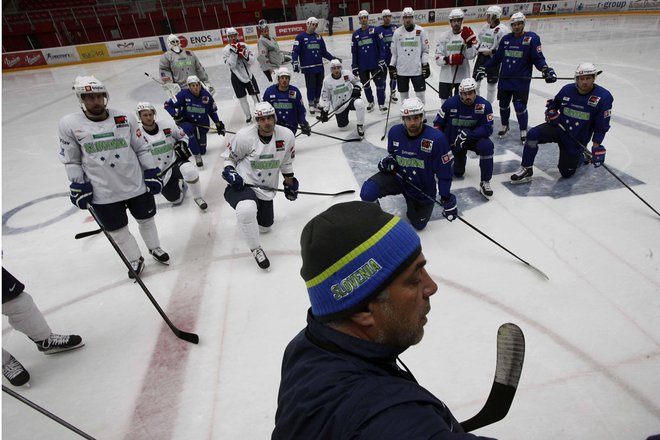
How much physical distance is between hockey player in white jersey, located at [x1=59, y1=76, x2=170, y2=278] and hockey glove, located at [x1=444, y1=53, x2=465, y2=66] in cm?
494

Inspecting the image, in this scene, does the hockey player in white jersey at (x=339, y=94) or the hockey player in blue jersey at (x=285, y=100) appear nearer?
the hockey player in blue jersey at (x=285, y=100)

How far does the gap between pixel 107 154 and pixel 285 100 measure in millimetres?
3314

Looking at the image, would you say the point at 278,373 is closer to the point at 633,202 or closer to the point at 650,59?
the point at 633,202

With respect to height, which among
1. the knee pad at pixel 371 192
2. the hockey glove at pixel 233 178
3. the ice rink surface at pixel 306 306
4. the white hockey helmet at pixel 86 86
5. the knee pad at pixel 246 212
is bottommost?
the ice rink surface at pixel 306 306

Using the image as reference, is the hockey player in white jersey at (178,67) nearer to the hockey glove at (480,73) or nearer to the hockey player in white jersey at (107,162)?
the hockey player in white jersey at (107,162)

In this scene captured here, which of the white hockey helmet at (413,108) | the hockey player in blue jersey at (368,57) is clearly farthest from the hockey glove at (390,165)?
the hockey player in blue jersey at (368,57)

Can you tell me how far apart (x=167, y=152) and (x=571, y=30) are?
54.5 feet

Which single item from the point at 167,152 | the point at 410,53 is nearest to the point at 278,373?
the point at 167,152

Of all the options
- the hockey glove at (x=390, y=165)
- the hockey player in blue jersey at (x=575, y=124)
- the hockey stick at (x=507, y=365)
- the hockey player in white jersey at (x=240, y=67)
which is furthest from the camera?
the hockey player in white jersey at (x=240, y=67)

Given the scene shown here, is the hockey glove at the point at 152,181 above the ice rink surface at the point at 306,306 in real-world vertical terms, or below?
above

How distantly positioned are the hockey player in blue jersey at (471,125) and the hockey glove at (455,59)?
6.31 feet

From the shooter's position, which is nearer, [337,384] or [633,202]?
[337,384]

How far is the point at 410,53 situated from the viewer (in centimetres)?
654

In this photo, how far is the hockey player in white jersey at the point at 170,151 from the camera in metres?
4.25
